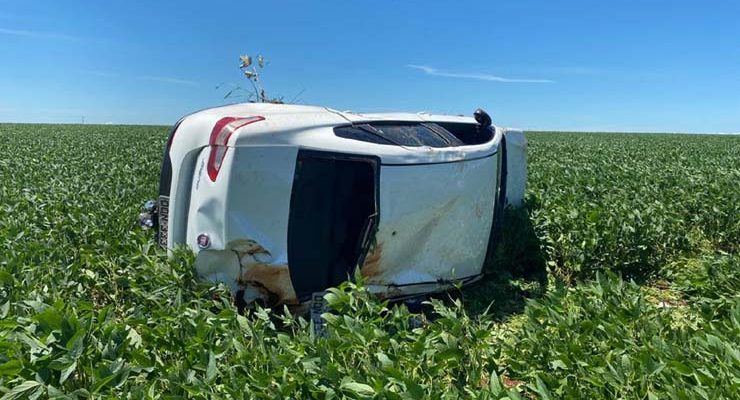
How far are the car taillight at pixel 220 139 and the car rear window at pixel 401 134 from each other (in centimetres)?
65

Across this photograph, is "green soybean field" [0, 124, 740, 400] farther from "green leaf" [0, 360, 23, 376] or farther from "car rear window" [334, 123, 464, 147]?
"car rear window" [334, 123, 464, 147]

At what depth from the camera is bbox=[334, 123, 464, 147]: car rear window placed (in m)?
3.62

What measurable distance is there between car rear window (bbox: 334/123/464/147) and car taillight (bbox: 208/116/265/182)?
65 centimetres

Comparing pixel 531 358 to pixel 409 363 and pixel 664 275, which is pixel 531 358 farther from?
pixel 664 275

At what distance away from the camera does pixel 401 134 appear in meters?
3.88

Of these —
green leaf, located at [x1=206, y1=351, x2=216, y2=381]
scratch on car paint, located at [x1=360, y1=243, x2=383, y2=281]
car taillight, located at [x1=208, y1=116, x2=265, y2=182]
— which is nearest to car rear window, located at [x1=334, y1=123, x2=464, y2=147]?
car taillight, located at [x1=208, y1=116, x2=265, y2=182]

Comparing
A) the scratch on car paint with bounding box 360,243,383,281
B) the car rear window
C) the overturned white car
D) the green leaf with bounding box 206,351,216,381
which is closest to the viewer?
the green leaf with bounding box 206,351,216,381

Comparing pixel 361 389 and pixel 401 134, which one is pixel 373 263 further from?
pixel 361 389

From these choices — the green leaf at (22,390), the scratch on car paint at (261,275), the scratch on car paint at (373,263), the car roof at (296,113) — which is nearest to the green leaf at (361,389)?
the green leaf at (22,390)

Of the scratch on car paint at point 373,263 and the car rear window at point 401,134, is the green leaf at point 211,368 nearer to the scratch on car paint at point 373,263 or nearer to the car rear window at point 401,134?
the scratch on car paint at point 373,263

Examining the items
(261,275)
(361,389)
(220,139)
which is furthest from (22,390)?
(220,139)

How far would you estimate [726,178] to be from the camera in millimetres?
7457

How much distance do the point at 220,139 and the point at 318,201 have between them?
31.0 inches

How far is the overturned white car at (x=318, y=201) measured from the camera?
3.17 meters
